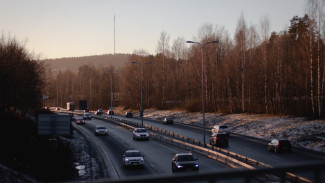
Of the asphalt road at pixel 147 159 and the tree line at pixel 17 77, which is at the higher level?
the tree line at pixel 17 77

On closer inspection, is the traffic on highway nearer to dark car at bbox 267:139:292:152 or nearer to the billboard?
dark car at bbox 267:139:292:152

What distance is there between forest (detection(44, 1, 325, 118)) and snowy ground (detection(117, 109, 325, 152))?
2737mm

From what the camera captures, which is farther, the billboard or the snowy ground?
the snowy ground

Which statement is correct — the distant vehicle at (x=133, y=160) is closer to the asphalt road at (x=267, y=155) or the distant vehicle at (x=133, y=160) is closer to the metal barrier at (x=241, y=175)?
the asphalt road at (x=267, y=155)

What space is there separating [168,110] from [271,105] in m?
38.7

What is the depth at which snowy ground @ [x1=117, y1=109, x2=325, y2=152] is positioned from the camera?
32594 millimetres

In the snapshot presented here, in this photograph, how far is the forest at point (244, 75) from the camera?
4511 cm

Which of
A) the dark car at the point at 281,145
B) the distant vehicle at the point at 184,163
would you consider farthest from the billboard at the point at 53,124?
the dark car at the point at 281,145

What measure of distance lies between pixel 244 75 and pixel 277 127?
18.7m

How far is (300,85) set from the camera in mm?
52969

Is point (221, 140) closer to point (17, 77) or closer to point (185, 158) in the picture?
point (185, 158)

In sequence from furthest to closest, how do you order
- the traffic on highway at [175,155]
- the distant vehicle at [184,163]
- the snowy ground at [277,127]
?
1. the snowy ground at [277,127]
2. the traffic on highway at [175,155]
3. the distant vehicle at [184,163]

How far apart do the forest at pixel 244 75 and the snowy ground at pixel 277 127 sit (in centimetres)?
274

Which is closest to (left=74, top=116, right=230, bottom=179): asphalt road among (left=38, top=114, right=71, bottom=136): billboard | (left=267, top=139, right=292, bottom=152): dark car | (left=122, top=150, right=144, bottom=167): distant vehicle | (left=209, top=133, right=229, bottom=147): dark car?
(left=122, top=150, right=144, bottom=167): distant vehicle
